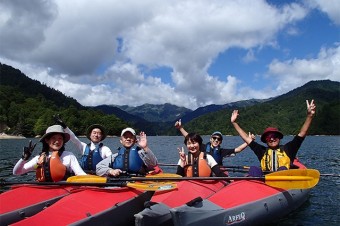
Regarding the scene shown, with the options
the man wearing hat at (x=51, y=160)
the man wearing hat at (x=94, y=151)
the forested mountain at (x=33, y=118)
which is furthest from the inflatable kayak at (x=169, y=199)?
the forested mountain at (x=33, y=118)

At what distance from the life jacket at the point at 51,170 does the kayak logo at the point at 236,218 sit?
12.9 feet

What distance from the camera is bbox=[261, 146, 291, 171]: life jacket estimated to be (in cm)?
947

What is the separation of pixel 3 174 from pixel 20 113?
108433mm

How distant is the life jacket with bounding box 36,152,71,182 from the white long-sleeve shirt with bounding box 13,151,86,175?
0.16 m

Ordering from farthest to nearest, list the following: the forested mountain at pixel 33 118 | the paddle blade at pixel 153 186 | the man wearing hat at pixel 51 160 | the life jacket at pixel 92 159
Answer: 1. the forested mountain at pixel 33 118
2. the life jacket at pixel 92 159
3. the man wearing hat at pixel 51 160
4. the paddle blade at pixel 153 186

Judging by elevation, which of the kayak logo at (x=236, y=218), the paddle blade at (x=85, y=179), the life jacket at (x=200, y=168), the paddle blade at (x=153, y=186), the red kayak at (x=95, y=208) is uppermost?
the life jacket at (x=200, y=168)

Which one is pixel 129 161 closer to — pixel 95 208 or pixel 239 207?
pixel 95 208

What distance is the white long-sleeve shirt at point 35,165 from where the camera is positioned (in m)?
8.14

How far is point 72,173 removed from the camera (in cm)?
856

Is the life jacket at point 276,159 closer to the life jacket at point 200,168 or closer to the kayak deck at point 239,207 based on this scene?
the kayak deck at point 239,207

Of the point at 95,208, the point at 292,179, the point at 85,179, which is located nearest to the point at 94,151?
the point at 85,179

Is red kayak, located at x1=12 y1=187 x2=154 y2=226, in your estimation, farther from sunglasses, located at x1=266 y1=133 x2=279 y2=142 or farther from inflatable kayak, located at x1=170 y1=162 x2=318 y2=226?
sunglasses, located at x1=266 y1=133 x2=279 y2=142

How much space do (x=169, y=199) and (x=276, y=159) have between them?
149 inches

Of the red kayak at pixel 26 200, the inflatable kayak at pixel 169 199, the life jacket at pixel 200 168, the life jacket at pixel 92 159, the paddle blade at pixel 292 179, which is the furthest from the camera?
the life jacket at pixel 92 159
